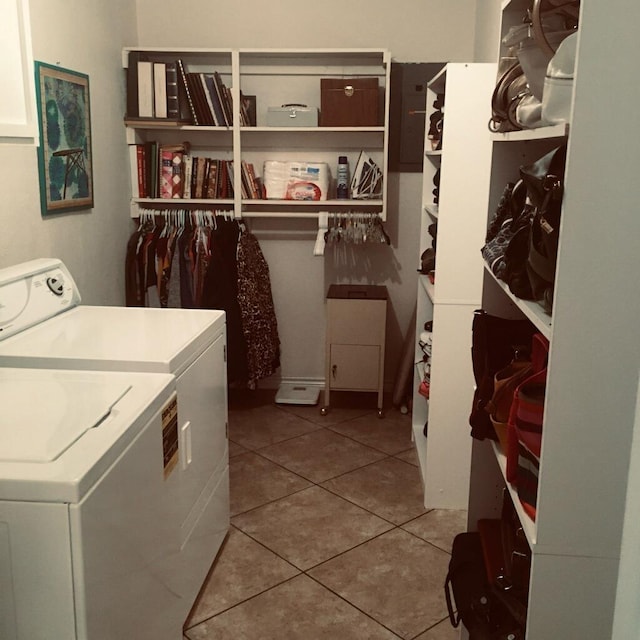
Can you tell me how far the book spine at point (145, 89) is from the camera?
3750 millimetres

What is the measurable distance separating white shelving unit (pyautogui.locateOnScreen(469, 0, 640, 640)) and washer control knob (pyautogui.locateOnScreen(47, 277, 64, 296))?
5.81 ft

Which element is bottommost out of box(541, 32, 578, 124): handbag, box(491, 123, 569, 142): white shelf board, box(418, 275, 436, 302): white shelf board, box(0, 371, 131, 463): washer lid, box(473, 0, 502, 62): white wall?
box(0, 371, 131, 463): washer lid

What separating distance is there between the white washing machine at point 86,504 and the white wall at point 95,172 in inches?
40.4

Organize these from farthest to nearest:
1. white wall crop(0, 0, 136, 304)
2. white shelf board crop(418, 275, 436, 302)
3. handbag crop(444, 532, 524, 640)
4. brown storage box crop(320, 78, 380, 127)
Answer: brown storage box crop(320, 78, 380, 127) < white shelf board crop(418, 275, 436, 302) < white wall crop(0, 0, 136, 304) < handbag crop(444, 532, 524, 640)

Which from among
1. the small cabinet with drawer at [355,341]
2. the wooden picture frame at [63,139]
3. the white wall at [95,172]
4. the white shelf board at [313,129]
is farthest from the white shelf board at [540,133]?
the small cabinet with drawer at [355,341]

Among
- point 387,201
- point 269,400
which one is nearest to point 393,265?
point 387,201

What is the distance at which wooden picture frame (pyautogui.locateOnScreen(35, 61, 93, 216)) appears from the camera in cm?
284

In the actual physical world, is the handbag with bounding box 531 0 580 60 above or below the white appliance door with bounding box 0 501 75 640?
above

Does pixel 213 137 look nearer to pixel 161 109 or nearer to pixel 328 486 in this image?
pixel 161 109

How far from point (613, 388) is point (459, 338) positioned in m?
1.71

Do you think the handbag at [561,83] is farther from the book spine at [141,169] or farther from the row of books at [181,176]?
the book spine at [141,169]

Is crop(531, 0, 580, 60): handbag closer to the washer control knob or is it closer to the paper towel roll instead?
the washer control knob

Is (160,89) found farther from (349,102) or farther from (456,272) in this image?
(456,272)

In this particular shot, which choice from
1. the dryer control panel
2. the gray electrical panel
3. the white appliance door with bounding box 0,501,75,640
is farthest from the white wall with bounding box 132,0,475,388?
the white appliance door with bounding box 0,501,75,640
